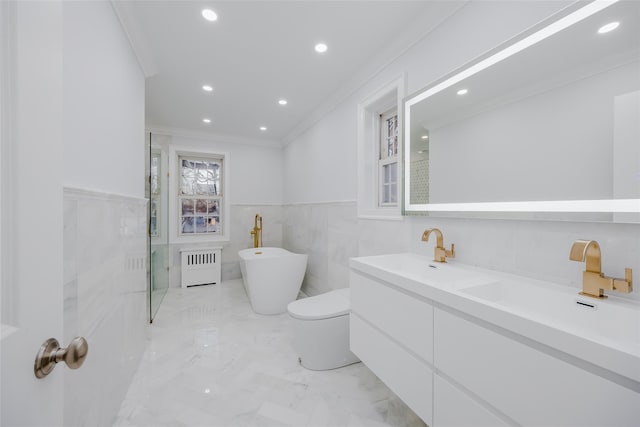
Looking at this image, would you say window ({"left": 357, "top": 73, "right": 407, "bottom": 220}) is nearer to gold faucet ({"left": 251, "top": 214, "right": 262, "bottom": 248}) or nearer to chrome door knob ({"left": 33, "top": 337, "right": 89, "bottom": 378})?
chrome door knob ({"left": 33, "top": 337, "right": 89, "bottom": 378})

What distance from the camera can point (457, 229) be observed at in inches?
60.0

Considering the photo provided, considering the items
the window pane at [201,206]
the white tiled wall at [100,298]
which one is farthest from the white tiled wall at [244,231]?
the white tiled wall at [100,298]

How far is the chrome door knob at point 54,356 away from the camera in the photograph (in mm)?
441

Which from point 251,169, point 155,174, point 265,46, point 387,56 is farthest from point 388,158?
point 251,169

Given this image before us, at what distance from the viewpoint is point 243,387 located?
68.2 inches

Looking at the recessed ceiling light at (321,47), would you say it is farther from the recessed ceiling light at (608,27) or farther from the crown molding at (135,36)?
the recessed ceiling light at (608,27)

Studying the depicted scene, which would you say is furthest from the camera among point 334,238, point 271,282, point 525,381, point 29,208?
point 271,282

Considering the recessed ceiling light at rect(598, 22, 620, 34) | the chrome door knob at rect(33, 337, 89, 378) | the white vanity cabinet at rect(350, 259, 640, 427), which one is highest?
the recessed ceiling light at rect(598, 22, 620, 34)

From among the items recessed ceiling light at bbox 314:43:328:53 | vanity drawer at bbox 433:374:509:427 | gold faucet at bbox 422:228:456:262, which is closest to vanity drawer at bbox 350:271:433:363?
vanity drawer at bbox 433:374:509:427

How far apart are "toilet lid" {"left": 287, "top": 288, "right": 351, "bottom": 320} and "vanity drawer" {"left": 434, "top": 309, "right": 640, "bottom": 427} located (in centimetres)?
95

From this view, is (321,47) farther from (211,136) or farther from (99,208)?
(211,136)

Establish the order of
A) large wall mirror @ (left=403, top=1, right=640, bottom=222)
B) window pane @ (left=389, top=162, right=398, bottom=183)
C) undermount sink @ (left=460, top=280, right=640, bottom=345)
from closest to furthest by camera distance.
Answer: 1. undermount sink @ (left=460, top=280, right=640, bottom=345)
2. large wall mirror @ (left=403, top=1, right=640, bottom=222)
3. window pane @ (left=389, top=162, right=398, bottom=183)

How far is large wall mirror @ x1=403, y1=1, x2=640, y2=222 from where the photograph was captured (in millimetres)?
928

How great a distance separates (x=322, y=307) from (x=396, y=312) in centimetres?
88
